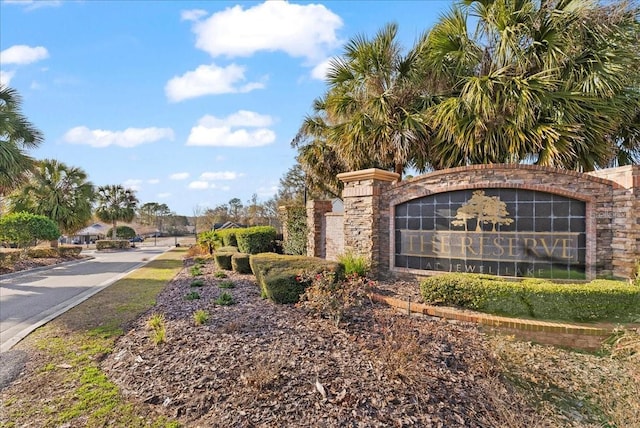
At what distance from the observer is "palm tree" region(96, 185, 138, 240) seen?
35000 mm

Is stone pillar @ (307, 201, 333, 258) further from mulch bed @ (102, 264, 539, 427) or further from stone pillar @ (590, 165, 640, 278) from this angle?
stone pillar @ (590, 165, 640, 278)

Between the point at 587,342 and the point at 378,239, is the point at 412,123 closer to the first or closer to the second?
the point at 378,239

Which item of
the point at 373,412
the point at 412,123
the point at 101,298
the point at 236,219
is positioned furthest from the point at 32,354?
the point at 236,219

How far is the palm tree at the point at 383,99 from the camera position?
909 centimetres

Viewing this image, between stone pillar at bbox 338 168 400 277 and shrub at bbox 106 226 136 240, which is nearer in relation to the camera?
stone pillar at bbox 338 168 400 277

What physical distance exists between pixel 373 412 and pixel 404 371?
62 centimetres

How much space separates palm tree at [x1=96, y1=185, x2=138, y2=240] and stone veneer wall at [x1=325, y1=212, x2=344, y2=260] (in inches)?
1275

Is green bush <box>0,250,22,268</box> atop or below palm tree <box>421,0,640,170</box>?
below

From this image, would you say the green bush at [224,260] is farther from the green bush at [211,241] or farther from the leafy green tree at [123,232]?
the leafy green tree at [123,232]

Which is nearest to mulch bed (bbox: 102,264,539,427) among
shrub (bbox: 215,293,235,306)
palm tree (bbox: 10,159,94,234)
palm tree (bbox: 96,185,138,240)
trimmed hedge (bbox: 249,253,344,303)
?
trimmed hedge (bbox: 249,253,344,303)

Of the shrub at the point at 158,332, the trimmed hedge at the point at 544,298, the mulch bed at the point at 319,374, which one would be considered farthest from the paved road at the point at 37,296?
the trimmed hedge at the point at 544,298

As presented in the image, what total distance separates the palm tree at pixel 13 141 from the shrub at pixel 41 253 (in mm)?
4797

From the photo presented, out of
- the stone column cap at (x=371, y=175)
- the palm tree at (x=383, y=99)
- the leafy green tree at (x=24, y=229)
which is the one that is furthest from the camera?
the leafy green tree at (x=24, y=229)

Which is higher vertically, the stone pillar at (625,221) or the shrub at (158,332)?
the stone pillar at (625,221)
